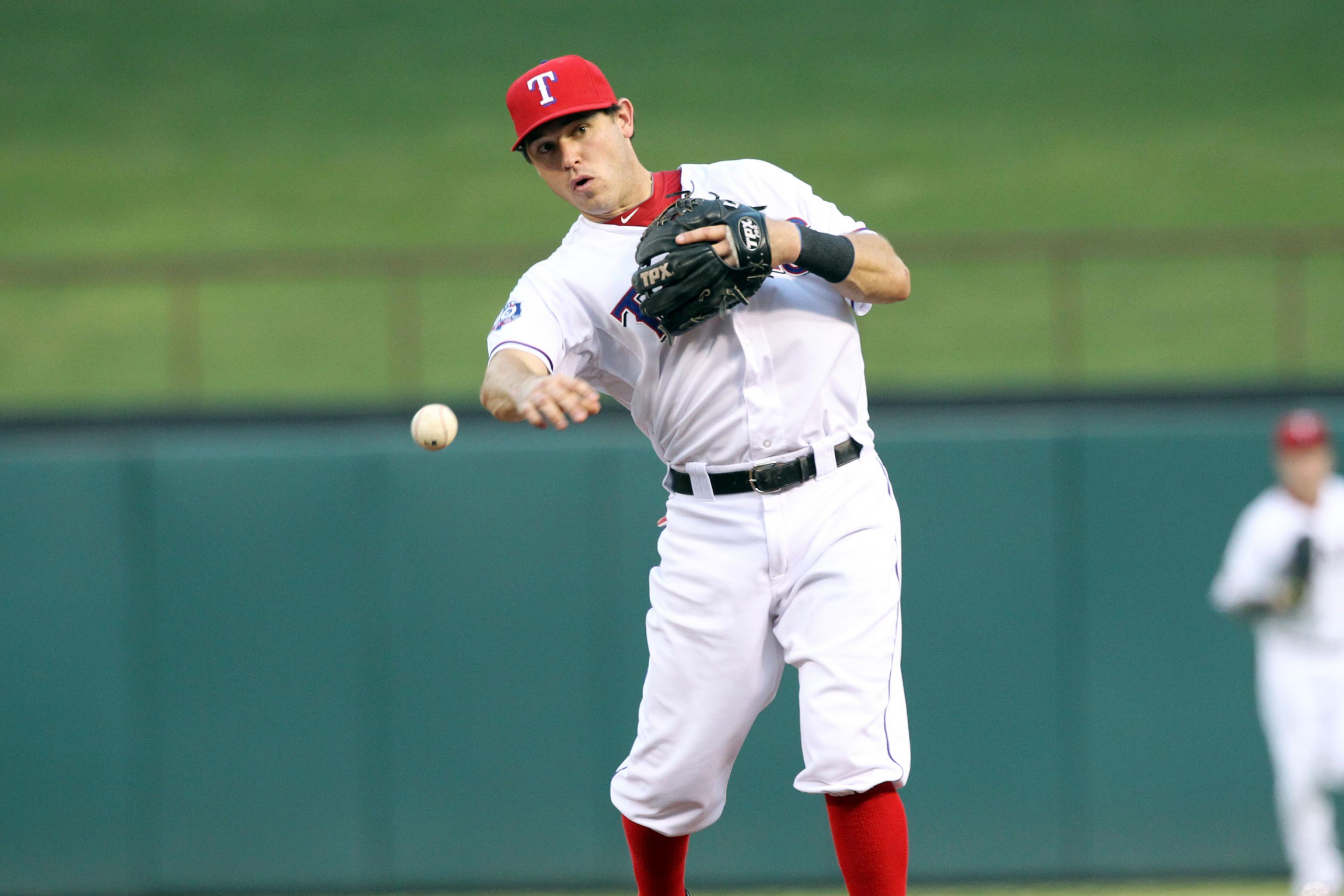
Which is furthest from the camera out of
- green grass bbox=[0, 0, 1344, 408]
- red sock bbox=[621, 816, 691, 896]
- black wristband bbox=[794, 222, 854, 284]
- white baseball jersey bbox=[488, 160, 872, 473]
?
green grass bbox=[0, 0, 1344, 408]

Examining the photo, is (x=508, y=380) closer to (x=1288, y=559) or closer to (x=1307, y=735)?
(x=1288, y=559)

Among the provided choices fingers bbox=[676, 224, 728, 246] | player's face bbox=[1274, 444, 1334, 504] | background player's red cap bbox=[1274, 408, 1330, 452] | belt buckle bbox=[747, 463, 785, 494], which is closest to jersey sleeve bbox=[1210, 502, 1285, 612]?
Result: player's face bbox=[1274, 444, 1334, 504]

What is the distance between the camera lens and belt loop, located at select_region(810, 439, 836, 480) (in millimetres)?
3381

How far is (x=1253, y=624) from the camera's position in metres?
6.88

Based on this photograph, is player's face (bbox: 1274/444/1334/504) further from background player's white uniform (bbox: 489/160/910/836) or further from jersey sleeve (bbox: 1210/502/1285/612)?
background player's white uniform (bbox: 489/160/910/836)

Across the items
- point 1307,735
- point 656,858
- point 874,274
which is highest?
point 874,274

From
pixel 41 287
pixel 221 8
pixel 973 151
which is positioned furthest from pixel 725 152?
pixel 221 8

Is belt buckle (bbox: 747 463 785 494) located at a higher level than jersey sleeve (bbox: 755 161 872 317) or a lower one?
lower

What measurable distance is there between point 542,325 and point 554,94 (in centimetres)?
49

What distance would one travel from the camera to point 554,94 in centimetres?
324

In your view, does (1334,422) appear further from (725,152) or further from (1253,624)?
(725,152)

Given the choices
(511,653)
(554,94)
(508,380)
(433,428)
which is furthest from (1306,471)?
(433,428)

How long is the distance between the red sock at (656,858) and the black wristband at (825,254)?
1.36 metres

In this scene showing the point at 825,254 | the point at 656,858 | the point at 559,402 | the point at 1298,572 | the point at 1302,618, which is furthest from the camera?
the point at 1302,618
